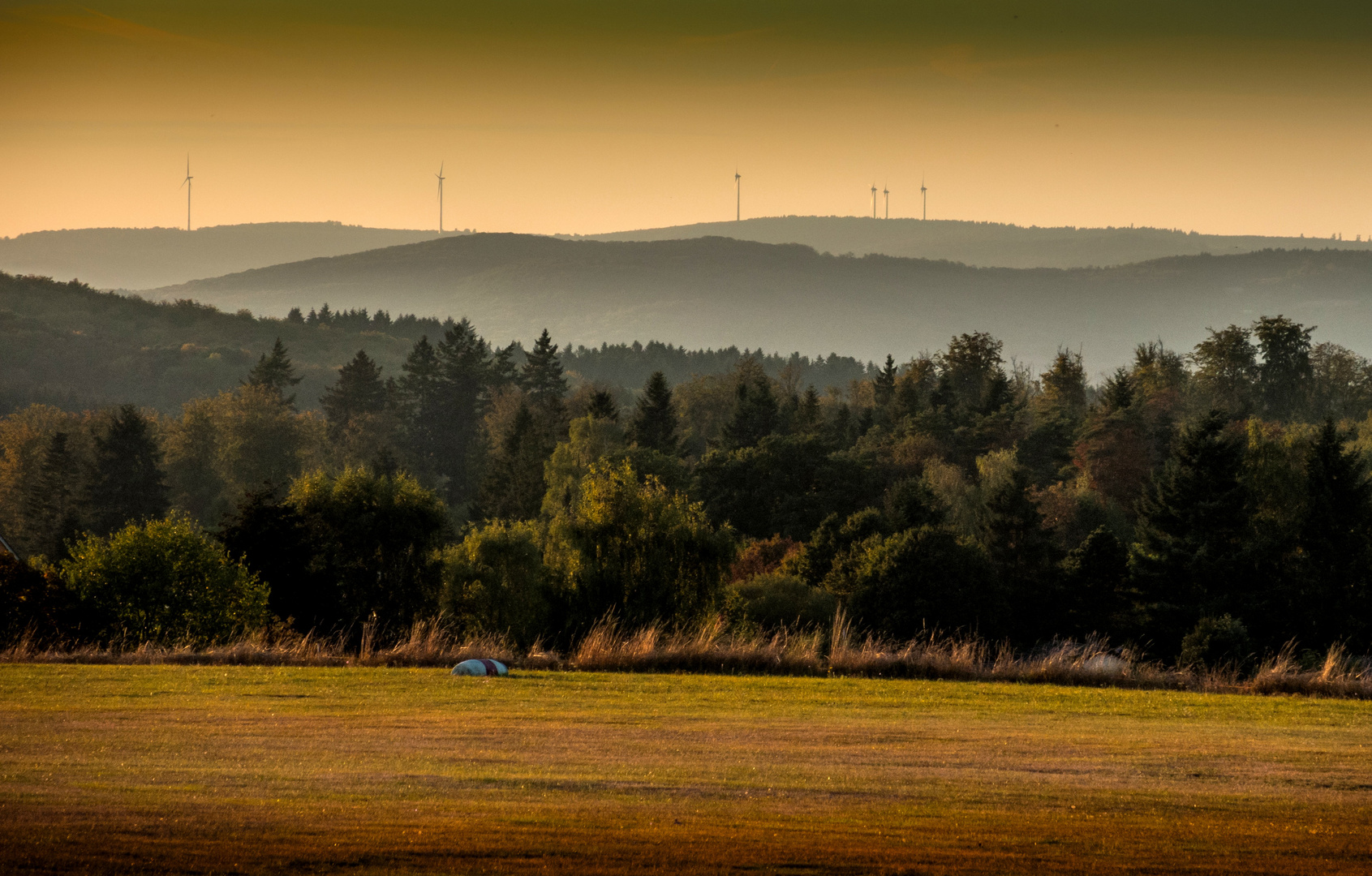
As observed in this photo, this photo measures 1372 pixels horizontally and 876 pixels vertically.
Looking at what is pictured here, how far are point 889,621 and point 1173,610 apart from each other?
16.6 m

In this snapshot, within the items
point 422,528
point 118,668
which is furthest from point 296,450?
point 118,668

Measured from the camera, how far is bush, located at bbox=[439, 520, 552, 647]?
6725 centimetres

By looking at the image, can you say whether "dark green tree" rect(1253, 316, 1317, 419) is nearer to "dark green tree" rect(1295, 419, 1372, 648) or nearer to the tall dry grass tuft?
"dark green tree" rect(1295, 419, 1372, 648)

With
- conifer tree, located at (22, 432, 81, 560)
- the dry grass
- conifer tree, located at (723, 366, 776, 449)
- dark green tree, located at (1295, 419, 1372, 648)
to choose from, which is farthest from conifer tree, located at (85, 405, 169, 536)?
the dry grass

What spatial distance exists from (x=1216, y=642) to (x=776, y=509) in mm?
48901

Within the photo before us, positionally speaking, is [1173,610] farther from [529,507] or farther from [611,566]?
[529,507]

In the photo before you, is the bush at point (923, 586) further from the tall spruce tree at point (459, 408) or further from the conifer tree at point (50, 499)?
the tall spruce tree at point (459, 408)

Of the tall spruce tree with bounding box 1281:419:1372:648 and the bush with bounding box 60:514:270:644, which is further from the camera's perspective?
the tall spruce tree with bounding box 1281:419:1372:648

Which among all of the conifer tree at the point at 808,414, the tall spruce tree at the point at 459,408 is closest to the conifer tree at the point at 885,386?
the conifer tree at the point at 808,414

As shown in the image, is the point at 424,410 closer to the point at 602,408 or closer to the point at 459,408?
the point at 459,408

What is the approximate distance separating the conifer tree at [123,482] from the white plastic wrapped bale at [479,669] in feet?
339

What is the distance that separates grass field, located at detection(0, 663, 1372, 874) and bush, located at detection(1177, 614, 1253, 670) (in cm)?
4337

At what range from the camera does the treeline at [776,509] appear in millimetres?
61406

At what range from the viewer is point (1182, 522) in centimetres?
7756
